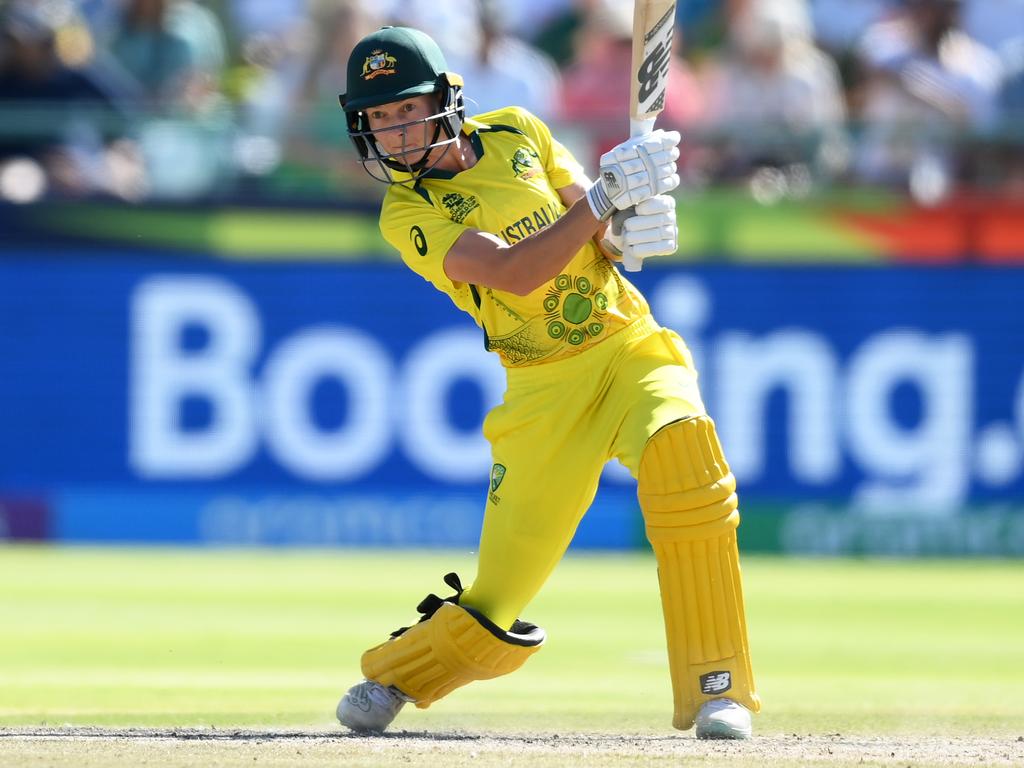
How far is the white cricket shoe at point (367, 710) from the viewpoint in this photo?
5328mm

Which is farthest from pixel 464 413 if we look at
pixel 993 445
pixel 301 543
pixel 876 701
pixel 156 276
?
pixel 876 701

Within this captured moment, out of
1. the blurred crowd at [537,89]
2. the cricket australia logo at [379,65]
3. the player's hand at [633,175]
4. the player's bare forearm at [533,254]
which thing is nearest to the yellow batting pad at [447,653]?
the player's bare forearm at [533,254]

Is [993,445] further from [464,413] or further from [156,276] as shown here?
[156,276]

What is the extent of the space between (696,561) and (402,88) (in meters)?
1.58

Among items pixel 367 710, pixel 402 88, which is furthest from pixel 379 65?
pixel 367 710

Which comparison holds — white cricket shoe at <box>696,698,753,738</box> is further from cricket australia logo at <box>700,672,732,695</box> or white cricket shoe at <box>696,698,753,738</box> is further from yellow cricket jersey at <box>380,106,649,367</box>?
yellow cricket jersey at <box>380,106,649,367</box>

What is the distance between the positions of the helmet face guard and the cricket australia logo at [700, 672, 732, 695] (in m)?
1.67

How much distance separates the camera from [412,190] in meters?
5.34

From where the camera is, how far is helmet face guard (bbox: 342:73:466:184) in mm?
5199

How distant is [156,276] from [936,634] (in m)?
5.22

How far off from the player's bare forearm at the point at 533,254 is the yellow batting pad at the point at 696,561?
561 millimetres

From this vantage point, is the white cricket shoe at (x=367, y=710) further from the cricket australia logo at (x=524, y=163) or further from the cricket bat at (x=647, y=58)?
the cricket australia logo at (x=524, y=163)

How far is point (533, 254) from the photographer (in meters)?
4.93

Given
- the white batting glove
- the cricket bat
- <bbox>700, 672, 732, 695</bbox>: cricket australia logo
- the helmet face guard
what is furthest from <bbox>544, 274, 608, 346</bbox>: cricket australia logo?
<bbox>700, 672, 732, 695</bbox>: cricket australia logo
